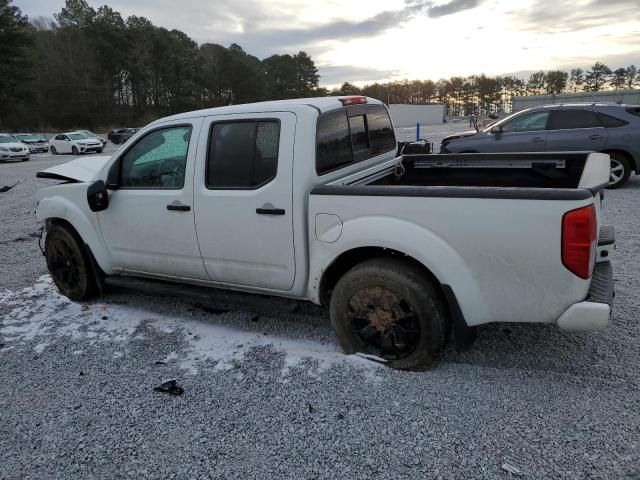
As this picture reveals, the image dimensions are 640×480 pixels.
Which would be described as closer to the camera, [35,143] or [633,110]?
[633,110]

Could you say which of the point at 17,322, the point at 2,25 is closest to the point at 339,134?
the point at 17,322

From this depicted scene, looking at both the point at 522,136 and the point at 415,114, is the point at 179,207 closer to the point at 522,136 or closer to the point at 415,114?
the point at 522,136

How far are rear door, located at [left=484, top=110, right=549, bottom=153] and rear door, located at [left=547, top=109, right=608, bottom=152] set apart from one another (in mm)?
155

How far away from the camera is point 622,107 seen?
364 inches

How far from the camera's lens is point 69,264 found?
4.81 meters

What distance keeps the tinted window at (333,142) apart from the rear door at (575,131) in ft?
24.0

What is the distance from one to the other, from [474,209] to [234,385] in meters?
1.93

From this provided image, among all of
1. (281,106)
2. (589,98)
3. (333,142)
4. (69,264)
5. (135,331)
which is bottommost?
(135,331)

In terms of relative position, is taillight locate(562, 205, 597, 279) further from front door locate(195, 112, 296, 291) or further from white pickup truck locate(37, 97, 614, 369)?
front door locate(195, 112, 296, 291)

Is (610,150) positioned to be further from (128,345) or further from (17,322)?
Answer: (17,322)

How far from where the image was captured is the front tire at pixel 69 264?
15.4ft

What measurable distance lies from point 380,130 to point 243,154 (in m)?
1.42

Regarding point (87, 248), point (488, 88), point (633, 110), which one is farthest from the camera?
point (488, 88)

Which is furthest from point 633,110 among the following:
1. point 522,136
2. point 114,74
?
point 114,74
